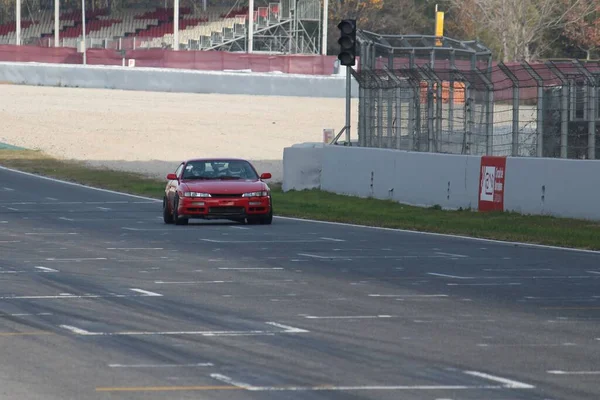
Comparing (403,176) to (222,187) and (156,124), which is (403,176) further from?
(156,124)

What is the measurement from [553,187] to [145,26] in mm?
66055

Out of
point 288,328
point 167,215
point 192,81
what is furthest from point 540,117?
point 192,81

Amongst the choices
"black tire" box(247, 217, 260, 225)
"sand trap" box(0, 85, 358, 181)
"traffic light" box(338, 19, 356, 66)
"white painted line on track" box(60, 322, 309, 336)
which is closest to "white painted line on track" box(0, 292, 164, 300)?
"white painted line on track" box(60, 322, 309, 336)

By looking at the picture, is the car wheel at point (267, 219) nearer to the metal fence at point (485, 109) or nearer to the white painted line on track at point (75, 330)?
the metal fence at point (485, 109)

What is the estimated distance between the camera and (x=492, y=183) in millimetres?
24219

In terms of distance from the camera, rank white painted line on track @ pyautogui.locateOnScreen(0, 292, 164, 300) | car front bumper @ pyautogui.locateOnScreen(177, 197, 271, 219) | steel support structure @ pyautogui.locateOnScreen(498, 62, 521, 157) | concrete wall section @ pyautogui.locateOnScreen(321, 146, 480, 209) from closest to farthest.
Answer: white painted line on track @ pyautogui.locateOnScreen(0, 292, 164, 300) < car front bumper @ pyautogui.locateOnScreen(177, 197, 271, 219) < steel support structure @ pyautogui.locateOnScreen(498, 62, 521, 157) < concrete wall section @ pyautogui.locateOnScreen(321, 146, 480, 209)

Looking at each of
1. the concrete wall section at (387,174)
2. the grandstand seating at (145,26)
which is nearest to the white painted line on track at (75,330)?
the concrete wall section at (387,174)

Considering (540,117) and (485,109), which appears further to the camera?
(485,109)

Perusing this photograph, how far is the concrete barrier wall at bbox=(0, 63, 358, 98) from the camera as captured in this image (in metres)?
65.4

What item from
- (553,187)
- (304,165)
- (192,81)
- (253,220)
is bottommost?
(253,220)

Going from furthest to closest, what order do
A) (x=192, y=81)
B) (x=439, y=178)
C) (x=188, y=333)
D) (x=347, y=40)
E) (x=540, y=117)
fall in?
(x=192, y=81) < (x=439, y=178) < (x=347, y=40) < (x=540, y=117) < (x=188, y=333)

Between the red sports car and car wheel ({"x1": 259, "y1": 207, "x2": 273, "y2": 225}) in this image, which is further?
car wheel ({"x1": 259, "y1": 207, "x2": 273, "y2": 225})

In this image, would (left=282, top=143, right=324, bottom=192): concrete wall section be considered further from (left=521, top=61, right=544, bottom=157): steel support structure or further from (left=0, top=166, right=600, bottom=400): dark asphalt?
(left=0, top=166, right=600, bottom=400): dark asphalt

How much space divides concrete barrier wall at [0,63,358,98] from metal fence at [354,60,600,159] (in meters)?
35.0
